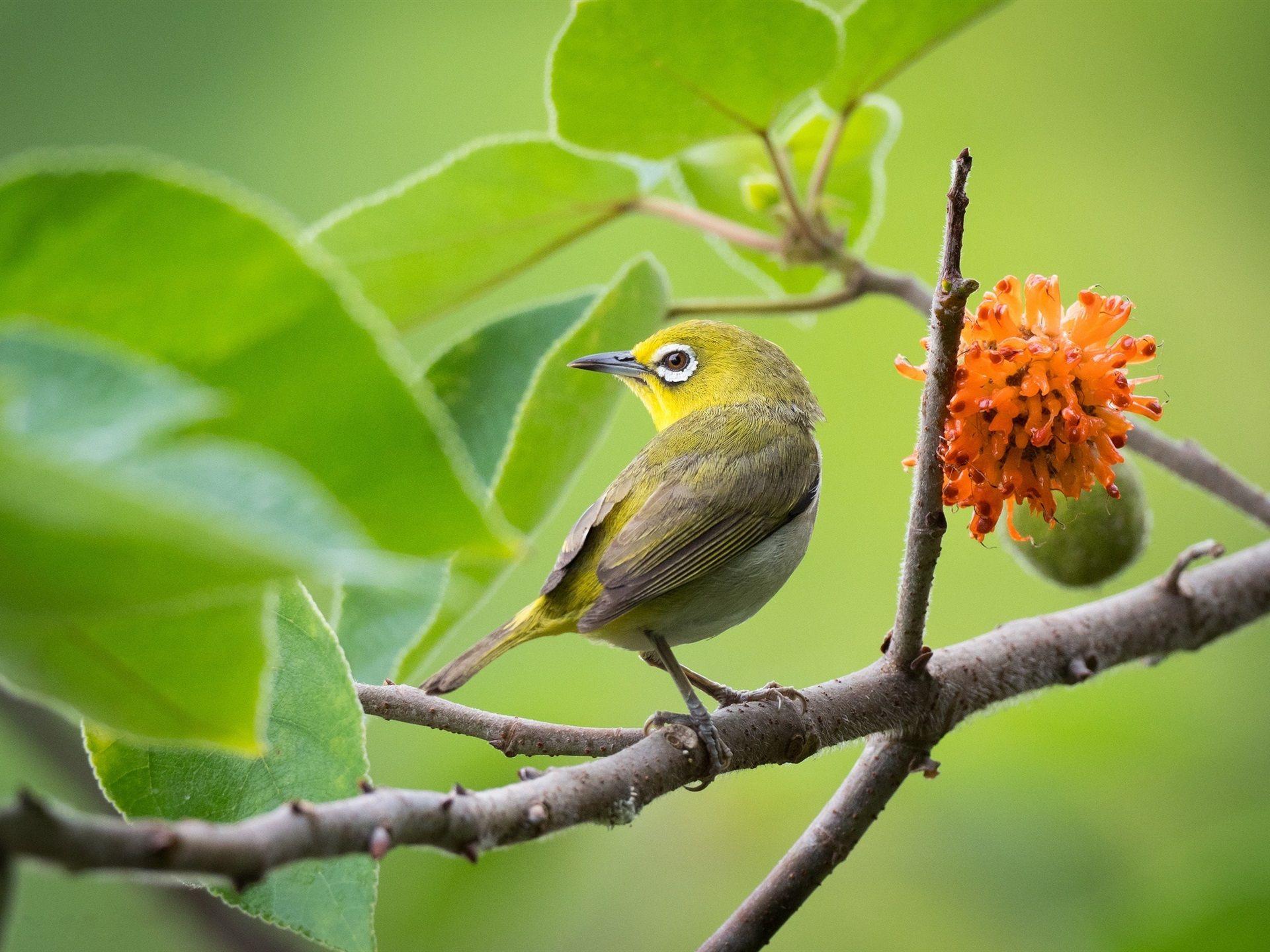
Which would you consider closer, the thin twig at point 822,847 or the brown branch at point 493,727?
the brown branch at point 493,727

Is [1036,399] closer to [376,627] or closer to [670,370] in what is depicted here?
[376,627]

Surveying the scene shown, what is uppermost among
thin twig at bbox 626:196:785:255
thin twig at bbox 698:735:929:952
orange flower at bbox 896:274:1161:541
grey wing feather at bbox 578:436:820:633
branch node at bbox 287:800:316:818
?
thin twig at bbox 626:196:785:255

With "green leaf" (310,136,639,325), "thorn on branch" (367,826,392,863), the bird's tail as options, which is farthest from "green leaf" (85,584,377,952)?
"green leaf" (310,136,639,325)

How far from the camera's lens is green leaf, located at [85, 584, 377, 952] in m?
1.37

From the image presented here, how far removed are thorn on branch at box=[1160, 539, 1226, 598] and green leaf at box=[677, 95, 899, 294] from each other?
1087 mm

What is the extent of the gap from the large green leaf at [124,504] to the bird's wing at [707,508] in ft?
6.54

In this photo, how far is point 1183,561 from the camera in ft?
8.18

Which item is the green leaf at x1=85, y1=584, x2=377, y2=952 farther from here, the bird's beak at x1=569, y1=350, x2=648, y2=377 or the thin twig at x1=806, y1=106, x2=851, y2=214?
the thin twig at x1=806, y1=106, x2=851, y2=214

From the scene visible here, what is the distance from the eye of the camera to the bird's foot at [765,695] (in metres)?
2.02

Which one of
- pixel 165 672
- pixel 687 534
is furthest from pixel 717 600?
pixel 165 672

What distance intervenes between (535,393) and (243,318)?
139 centimetres

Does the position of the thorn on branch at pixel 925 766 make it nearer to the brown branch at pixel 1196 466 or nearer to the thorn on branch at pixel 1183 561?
the thorn on branch at pixel 1183 561

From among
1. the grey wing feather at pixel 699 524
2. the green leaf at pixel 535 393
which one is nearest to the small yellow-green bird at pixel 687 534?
the grey wing feather at pixel 699 524

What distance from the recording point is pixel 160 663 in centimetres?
86
